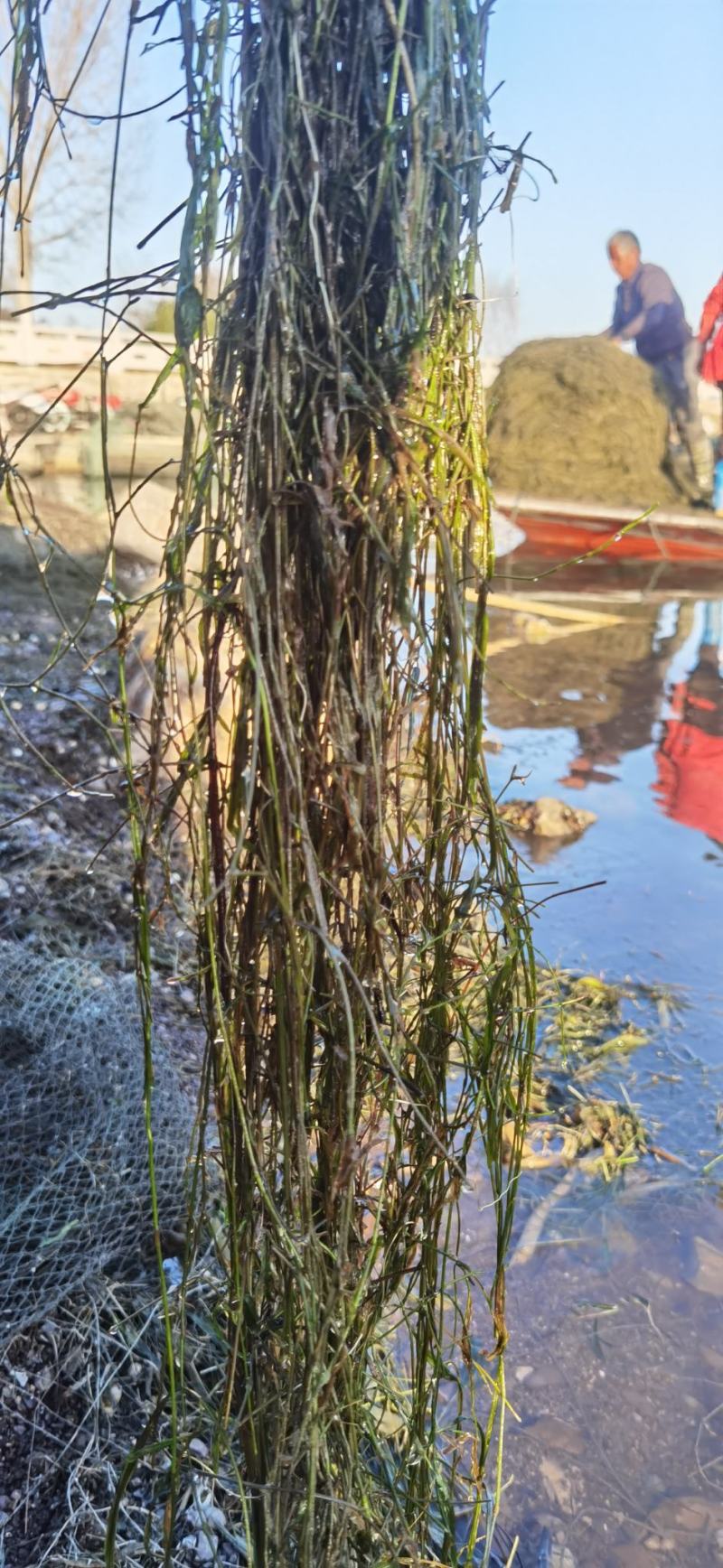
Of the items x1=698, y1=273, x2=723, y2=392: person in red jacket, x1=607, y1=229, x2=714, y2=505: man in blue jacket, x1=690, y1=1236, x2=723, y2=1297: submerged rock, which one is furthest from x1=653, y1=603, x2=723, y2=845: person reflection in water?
x1=607, y1=229, x2=714, y2=505: man in blue jacket

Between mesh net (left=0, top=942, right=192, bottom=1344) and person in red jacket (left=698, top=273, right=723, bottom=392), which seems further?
person in red jacket (left=698, top=273, right=723, bottom=392)

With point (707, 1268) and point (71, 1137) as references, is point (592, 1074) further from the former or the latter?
point (71, 1137)

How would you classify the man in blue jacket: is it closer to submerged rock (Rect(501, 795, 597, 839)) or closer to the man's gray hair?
the man's gray hair

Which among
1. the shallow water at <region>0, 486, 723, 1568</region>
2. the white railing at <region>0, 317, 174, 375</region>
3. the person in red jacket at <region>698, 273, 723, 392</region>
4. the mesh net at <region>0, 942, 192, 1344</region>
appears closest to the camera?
the mesh net at <region>0, 942, 192, 1344</region>

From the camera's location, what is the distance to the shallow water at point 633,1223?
1949mm

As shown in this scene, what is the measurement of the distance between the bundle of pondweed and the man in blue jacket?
876 cm

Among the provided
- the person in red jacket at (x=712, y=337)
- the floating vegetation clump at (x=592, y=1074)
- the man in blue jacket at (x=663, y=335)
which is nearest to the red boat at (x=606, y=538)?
the man in blue jacket at (x=663, y=335)

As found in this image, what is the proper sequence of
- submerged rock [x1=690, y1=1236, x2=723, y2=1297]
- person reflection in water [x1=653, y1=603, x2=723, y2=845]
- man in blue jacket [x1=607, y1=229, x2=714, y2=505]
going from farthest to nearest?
man in blue jacket [x1=607, y1=229, x2=714, y2=505] → person reflection in water [x1=653, y1=603, x2=723, y2=845] → submerged rock [x1=690, y1=1236, x2=723, y2=1297]

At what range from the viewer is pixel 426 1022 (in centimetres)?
115

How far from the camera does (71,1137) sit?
6.43 feet

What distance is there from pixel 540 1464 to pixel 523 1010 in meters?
1.35

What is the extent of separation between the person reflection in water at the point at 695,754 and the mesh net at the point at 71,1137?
3086mm

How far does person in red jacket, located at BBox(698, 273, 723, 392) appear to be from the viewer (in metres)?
8.15

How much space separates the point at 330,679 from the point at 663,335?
9.10 meters
